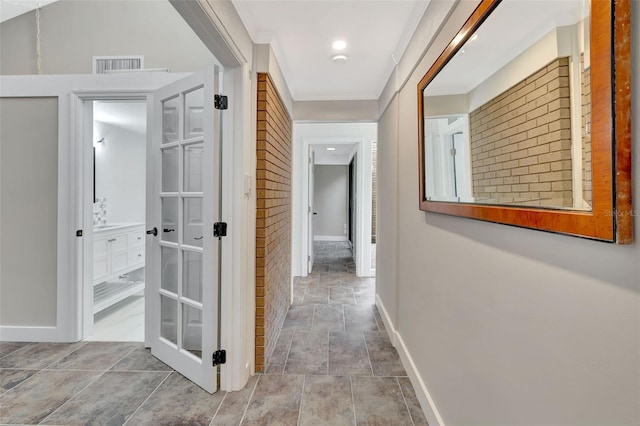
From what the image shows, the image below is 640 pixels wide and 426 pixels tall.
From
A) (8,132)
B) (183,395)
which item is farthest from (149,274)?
(8,132)

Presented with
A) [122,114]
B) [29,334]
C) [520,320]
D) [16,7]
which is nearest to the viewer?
[520,320]

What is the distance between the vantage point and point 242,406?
1.68 meters

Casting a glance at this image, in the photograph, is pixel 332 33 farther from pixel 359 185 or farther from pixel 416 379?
pixel 359 185

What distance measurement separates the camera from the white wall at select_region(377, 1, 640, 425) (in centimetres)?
57

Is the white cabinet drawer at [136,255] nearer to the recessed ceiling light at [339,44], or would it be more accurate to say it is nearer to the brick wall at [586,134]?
the recessed ceiling light at [339,44]

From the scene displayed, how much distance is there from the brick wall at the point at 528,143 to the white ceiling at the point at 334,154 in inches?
187

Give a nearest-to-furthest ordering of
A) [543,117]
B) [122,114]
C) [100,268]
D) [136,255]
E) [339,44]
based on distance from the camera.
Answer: [543,117]
[339,44]
[100,268]
[122,114]
[136,255]

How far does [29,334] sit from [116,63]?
237cm

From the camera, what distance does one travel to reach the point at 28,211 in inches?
96.0

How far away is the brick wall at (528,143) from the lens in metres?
0.67

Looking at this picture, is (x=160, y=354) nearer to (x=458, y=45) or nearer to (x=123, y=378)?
(x=123, y=378)

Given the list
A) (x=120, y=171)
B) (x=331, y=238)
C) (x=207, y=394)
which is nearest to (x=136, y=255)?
(x=120, y=171)

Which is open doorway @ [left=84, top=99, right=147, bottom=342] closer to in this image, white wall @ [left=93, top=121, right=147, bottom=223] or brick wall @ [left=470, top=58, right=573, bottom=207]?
white wall @ [left=93, top=121, right=147, bottom=223]

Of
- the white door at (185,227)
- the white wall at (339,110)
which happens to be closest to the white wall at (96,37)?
the white door at (185,227)
